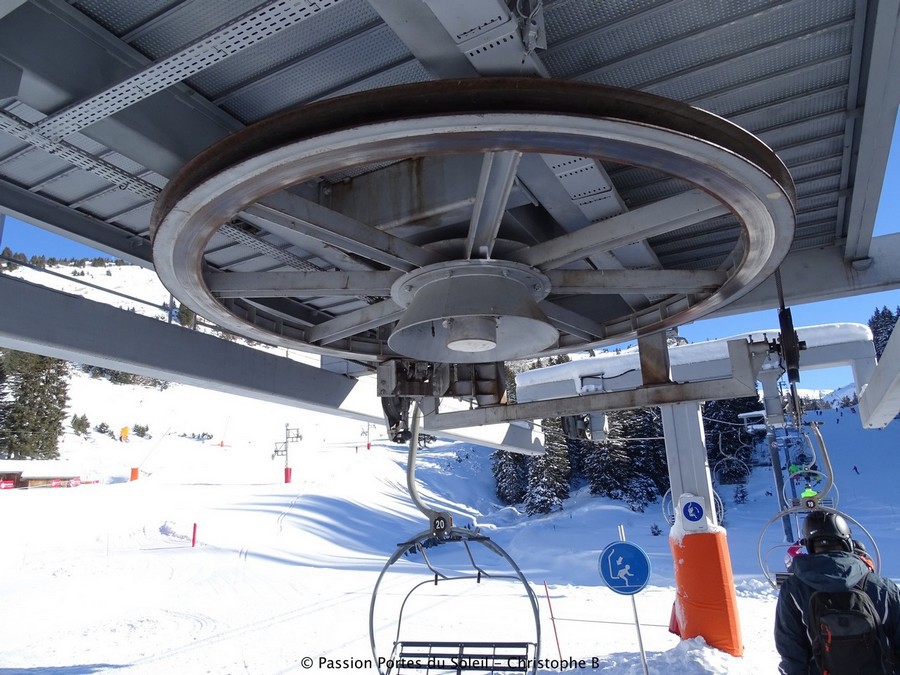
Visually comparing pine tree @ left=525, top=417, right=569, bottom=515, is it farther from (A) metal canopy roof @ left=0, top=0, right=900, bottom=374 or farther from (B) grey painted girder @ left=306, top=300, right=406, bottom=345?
(A) metal canopy roof @ left=0, top=0, right=900, bottom=374

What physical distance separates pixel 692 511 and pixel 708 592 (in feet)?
4.17

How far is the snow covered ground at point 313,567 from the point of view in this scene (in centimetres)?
1137

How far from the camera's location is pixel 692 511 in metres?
10.6

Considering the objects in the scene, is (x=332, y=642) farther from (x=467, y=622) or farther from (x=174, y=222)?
(x=174, y=222)

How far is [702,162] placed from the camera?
3316 millimetres

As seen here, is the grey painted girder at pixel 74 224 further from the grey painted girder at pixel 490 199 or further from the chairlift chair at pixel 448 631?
the chairlift chair at pixel 448 631

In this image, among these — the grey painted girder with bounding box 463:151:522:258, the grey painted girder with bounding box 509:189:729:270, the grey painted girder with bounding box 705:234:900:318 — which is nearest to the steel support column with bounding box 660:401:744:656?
the grey painted girder with bounding box 705:234:900:318

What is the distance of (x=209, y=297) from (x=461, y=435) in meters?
5.70

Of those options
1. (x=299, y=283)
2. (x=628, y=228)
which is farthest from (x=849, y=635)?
(x=299, y=283)

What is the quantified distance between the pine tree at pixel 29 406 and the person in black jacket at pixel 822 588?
5550 cm

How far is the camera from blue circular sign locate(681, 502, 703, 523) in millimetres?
10570

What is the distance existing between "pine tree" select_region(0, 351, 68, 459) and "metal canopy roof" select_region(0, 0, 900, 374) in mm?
51364

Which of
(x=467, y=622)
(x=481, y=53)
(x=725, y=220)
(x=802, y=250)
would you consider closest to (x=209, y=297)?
(x=481, y=53)

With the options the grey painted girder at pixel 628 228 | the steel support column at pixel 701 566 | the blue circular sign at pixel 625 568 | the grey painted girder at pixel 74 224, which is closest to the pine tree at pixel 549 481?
the steel support column at pixel 701 566
